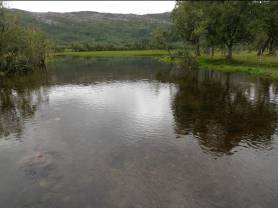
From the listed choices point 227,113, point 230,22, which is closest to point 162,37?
point 230,22

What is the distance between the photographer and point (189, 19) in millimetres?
96250

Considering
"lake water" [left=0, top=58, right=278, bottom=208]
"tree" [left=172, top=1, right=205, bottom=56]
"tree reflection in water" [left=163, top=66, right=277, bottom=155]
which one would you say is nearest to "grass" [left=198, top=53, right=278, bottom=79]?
"tree reflection in water" [left=163, top=66, right=277, bottom=155]

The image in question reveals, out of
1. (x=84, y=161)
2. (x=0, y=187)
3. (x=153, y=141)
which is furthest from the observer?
(x=153, y=141)

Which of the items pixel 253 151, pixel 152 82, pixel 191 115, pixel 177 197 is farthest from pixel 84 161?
pixel 152 82

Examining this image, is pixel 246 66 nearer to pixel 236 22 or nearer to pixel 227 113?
pixel 236 22

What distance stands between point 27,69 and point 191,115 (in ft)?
218

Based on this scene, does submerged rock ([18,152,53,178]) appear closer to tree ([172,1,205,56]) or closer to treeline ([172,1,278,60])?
treeline ([172,1,278,60])

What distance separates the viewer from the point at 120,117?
113 ft

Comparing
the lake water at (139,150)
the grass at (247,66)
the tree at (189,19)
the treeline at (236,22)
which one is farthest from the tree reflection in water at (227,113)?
the tree at (189,19)

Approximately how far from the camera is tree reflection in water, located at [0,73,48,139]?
105 ft

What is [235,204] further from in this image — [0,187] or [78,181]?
[0,187]

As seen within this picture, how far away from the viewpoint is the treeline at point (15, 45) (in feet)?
251

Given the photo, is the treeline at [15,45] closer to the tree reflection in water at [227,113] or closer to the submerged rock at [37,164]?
the tree reflection in water at [227,113]

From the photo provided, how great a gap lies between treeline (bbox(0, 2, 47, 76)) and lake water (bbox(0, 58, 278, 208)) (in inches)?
1371
